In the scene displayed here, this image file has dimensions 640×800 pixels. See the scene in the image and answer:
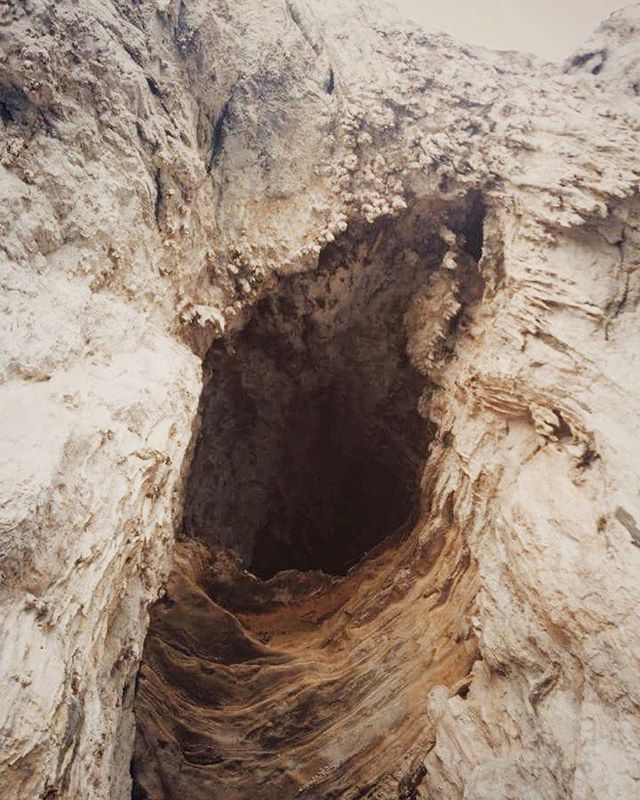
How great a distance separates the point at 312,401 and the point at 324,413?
0.39m

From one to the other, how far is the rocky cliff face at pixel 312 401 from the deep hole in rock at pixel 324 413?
0.06m

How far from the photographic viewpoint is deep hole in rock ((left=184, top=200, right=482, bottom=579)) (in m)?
7.71

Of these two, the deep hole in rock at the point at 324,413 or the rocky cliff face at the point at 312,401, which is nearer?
the rocky cliff face at the point at 312,401

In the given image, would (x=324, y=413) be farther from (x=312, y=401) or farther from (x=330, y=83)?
(x=330, y=83)

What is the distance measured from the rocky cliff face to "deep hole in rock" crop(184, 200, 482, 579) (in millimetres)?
59

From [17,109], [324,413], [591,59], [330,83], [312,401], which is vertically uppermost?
[591,59]

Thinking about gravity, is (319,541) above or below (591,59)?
below

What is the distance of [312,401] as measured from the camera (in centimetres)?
937

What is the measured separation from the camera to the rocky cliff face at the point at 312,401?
4016mm

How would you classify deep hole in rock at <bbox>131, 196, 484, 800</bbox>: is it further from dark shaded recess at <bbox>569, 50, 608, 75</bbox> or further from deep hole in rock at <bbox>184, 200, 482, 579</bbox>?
dark shaded recess at <bbox>569, 50, 608, 75</bbox>

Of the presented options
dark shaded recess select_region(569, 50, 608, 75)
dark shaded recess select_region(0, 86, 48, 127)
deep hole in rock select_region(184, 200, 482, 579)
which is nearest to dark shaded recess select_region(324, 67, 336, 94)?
deep hole in rock select_region(184, 200, 482, 579)

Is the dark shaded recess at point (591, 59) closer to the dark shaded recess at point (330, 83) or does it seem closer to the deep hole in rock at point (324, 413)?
the deep hole in rock at point (324, 413)

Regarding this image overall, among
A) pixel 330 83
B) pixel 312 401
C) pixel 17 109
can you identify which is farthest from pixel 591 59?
pixel 17 109

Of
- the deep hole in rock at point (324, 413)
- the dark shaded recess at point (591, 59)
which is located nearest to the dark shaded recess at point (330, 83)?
the deep hole in rock at point (324, 413)
